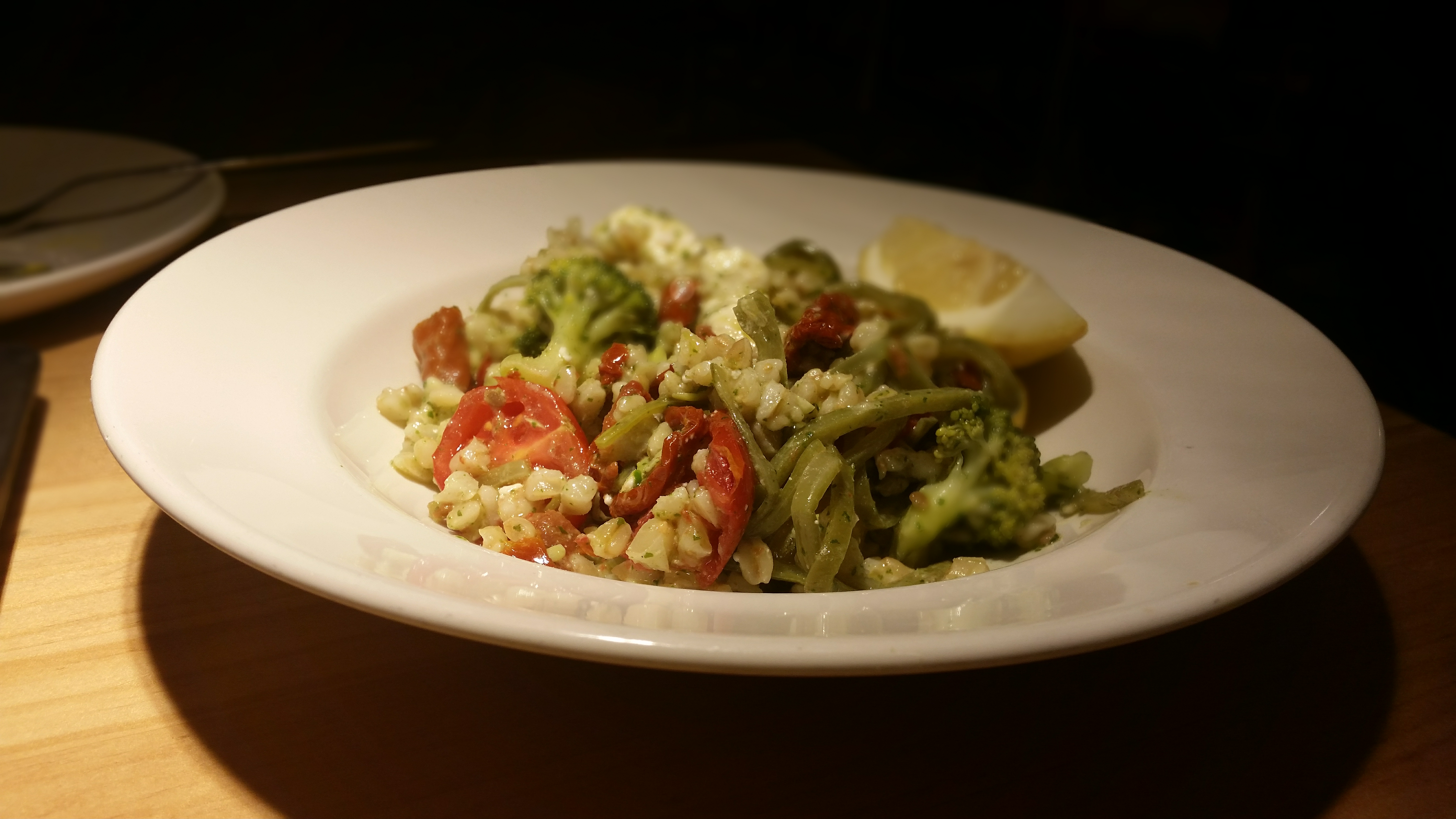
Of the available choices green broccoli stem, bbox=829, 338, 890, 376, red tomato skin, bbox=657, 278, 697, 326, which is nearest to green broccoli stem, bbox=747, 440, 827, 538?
green broccoli stem, bbox=829, 338, 890, 376

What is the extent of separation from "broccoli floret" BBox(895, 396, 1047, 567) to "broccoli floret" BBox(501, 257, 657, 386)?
525 mm

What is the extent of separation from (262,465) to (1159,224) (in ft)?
4.86

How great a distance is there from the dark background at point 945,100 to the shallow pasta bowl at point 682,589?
7.9 inches

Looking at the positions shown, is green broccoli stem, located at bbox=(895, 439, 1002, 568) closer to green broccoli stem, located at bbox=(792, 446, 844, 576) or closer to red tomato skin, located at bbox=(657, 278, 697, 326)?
green broccoli stem, located at bbox=(792, 446, 844, 576)

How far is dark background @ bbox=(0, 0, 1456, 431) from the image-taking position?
67.7 inches

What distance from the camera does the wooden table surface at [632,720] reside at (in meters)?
0.88

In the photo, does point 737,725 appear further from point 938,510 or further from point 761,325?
point 761,325

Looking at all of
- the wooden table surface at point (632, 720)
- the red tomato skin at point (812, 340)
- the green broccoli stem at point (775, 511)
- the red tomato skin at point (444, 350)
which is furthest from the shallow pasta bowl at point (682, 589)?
the red tomato skin at point (812, 340)

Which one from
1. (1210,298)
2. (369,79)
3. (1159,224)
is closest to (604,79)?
(369,79)

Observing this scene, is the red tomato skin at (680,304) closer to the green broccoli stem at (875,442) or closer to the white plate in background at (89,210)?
the green broccoli stem at (875,442)

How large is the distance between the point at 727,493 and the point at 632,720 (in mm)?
256

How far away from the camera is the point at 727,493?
3.50ft

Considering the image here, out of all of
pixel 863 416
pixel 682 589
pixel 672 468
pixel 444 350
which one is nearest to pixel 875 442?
pixel 863 416

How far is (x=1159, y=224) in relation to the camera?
1715 millimetres
